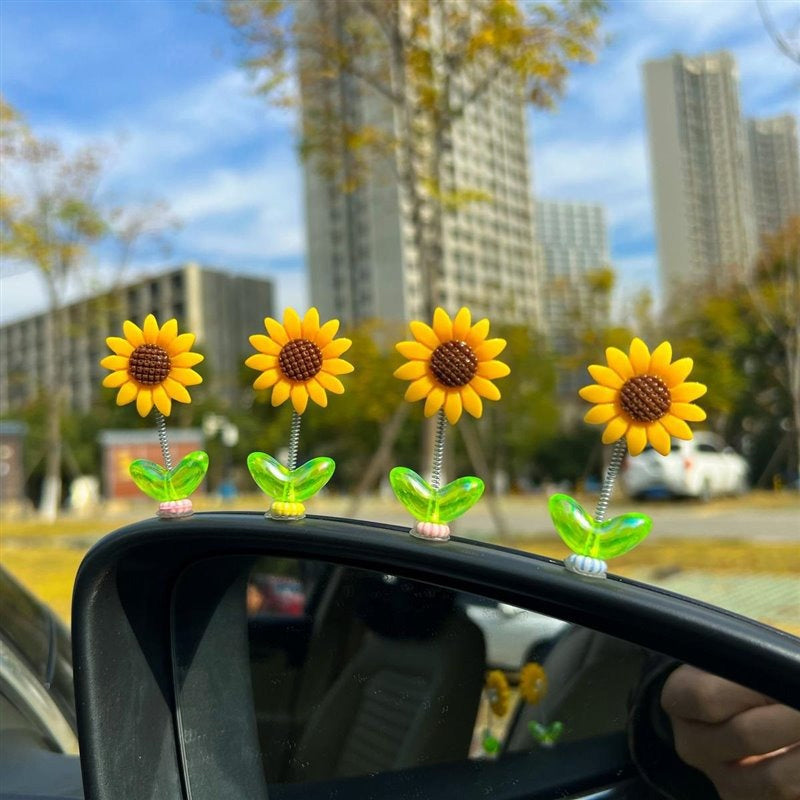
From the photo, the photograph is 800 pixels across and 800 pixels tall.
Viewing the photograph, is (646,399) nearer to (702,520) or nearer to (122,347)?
(122,347)

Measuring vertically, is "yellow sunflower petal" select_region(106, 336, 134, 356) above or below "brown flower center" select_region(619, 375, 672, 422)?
above

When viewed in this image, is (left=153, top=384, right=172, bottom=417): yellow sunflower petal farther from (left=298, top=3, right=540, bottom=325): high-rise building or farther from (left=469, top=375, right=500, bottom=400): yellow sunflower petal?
(left=298, top=3, right=540, bottom=325): high-rise building

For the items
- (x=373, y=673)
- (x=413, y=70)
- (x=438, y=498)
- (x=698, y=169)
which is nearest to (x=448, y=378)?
(x=438, y=498)

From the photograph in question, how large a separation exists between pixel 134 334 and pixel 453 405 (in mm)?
461

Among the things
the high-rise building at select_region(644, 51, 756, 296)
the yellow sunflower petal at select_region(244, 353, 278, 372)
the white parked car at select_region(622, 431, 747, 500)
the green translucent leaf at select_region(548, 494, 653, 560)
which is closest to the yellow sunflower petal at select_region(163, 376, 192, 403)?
the yellow sunflower petal at select_region(244, 353, 278, 372)

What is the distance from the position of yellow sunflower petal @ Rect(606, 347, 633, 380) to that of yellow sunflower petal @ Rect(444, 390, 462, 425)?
191 mm

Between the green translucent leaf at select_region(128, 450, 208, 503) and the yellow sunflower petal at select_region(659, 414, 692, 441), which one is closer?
the yellow sunflower petal at select_region(659, 414, 692, 441)

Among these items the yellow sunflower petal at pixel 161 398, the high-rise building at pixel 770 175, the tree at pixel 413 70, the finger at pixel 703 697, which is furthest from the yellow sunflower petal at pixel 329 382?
the high-rise building at pixel 770 175

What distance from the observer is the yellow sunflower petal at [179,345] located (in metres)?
1.17

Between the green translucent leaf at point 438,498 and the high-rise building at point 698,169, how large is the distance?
45.3ft

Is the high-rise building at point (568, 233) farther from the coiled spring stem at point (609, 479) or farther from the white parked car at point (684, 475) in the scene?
the coiled spring stem at point (609, 479)

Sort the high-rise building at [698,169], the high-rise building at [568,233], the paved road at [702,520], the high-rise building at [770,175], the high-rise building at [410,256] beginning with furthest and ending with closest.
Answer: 1. the high-rise building at [568,233]
2. the high-rise building at [410,256]
3. the high-rise building at [770,175]
4. the high-rise building at [698,169]
5. the paved road at [702,520]

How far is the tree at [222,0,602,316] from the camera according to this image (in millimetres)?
8602

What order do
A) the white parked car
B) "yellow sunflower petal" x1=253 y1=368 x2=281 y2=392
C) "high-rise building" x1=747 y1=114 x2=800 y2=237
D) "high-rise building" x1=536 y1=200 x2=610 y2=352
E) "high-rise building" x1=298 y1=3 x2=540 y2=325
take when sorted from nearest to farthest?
"yellow sunflower petal" x1=253 y1=368 x2=281 y2=392
the white parked car
"high-rise building" x1=747 y1=114 x2=800 y2=237
"high-rise building" x1=298 y1=3 x2=540 y2=325
"high-rise building" x1=536 y1=200 x2=610 y2=352
